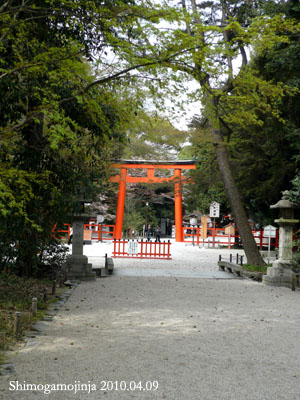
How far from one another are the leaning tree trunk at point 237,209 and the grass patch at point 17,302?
740 centimetres

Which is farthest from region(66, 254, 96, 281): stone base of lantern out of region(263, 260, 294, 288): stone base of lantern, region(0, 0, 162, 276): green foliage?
region(263, 260, 294, 288): stone base of lantern

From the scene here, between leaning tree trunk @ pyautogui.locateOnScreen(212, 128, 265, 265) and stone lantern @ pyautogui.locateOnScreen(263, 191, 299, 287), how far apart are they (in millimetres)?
3269

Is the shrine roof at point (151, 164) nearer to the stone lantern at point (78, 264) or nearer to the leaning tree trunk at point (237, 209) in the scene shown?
the leaning tree trunk at point (237, 209)

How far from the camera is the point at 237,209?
15.4 m

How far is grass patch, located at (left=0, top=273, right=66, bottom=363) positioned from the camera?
5387 millimetres

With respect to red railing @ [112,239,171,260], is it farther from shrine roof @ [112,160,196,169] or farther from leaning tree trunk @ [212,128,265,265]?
shrine roof @ [112,160,196,169]

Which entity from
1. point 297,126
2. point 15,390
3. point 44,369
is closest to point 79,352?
point 44,369

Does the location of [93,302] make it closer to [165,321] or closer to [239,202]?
[165,321]

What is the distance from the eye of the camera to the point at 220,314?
24.5ft

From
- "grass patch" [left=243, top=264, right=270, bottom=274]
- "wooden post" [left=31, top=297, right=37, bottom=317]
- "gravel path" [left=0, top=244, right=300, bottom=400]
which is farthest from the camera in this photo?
"grass patch" [left=243, top=264, right=270, bottom=274]

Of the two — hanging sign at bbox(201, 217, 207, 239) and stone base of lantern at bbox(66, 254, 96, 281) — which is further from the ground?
hanging sign at bbox(201, 217, 207, 239)

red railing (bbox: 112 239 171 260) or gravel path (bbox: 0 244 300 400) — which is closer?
gravel path (bbox: 0 244 300 400)

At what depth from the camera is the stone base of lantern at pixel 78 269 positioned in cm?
1170

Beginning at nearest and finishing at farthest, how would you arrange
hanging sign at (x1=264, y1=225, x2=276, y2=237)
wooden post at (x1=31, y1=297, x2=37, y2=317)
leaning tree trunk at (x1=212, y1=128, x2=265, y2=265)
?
1. wooden post at (x1=31, y1=297, x2=37, y2=317)
2. leaning tree trunk at (x1=212, y1=128, x2=265, y2=265)
3. hanging sign at (x1=264, y1=225, x2=276, y2=237)
